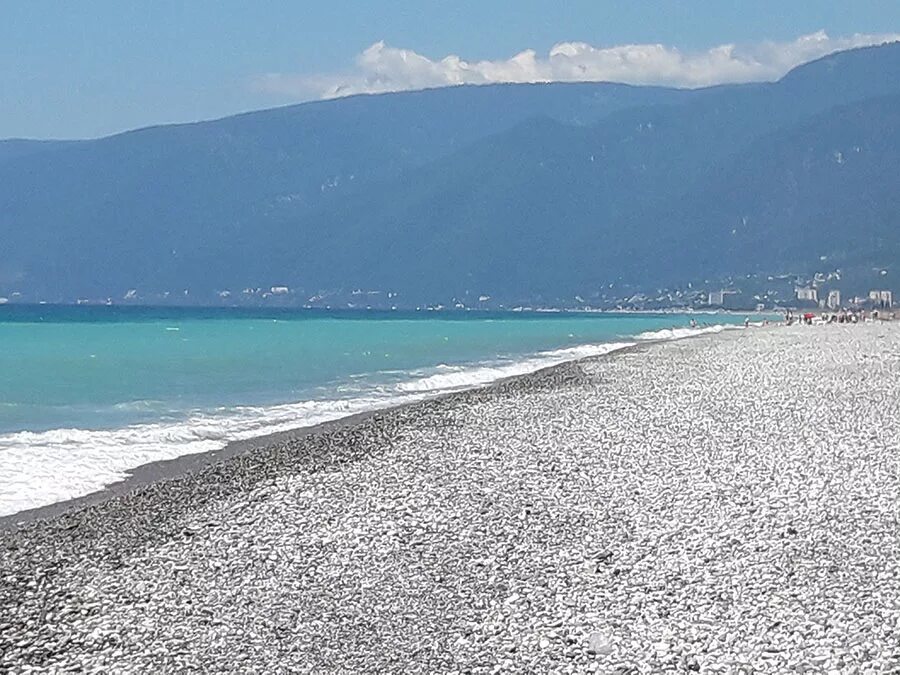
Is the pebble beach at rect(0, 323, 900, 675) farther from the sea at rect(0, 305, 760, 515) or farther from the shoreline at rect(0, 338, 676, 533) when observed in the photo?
the sea at rect(0, 305, 760, 515)

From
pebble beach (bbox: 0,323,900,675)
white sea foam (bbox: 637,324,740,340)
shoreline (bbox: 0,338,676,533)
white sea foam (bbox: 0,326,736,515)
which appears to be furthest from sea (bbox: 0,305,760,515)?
white sea foam (bbox: 637,324,740,340)

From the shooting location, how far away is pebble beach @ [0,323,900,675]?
685 centimetres

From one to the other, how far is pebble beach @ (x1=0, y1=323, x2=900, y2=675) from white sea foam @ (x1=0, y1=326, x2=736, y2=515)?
44.8 inches

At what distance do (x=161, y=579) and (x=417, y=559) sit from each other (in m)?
2.05

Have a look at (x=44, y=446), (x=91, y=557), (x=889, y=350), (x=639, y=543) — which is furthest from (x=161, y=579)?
(x=889, y=350)

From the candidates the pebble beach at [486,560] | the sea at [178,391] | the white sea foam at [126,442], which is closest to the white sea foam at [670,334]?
the sea at [178,391]

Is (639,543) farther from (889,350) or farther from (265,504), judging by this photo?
(889,350)

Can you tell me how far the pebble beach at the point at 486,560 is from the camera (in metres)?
6.85

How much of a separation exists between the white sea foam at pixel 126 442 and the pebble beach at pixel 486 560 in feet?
3.73

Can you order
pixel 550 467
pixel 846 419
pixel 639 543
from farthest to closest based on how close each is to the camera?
pixel 846 419
pixel 550 467
pixel 639 543

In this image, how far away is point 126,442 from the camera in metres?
17.2

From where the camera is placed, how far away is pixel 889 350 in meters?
36.2

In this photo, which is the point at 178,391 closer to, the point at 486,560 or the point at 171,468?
the point at 171,468

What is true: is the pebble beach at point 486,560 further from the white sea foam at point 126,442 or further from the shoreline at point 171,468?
the white sea foam at point 126,442
